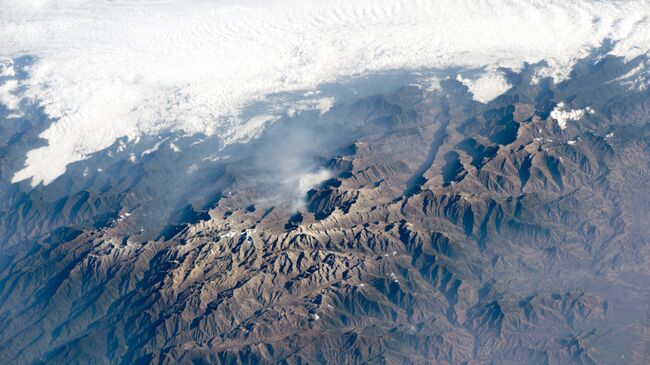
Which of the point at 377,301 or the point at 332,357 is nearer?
the point at 332,357

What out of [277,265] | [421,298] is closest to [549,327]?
[421,298]

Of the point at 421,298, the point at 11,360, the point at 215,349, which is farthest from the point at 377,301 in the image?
the point at 11,360

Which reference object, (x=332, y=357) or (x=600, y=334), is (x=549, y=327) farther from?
(x=332, y=357)

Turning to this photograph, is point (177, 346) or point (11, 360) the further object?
point (11, 360)

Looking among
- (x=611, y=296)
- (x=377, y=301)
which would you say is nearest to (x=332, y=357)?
(x=377, y=301)

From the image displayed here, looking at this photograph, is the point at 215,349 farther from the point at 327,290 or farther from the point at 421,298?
the point at 421,298

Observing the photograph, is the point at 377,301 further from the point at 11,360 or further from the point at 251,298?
the point at 11,360

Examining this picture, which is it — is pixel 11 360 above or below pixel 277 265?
below
